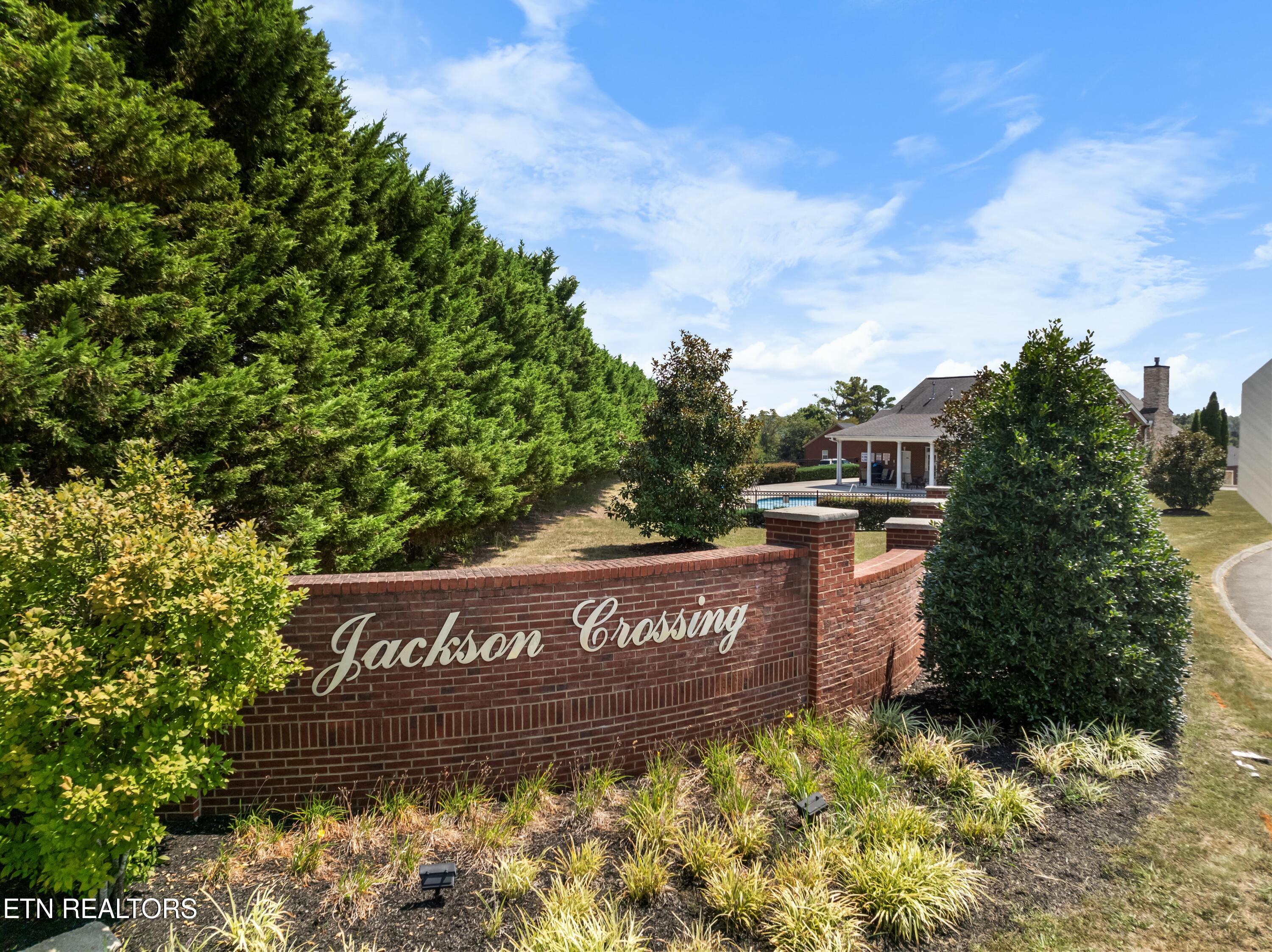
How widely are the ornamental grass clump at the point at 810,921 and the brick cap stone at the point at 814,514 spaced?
3550 millimetres

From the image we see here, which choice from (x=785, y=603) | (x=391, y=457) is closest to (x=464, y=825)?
(x=785, y=603)

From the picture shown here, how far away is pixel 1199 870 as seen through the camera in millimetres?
4727

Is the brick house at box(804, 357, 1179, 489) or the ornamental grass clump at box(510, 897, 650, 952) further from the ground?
the brick house at box(804, 357, 1179, 489)

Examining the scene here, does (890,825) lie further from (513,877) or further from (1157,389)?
(1157,389)

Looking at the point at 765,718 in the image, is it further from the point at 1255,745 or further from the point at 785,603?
the point at 1255,745

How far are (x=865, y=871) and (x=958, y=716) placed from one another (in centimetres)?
360

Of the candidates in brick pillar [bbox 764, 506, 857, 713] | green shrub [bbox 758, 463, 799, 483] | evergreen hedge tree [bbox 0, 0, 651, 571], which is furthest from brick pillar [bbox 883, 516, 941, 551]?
green shrub [bbox 758, 463, 799, 483]

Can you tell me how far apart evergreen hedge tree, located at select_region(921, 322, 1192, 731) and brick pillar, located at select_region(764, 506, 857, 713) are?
39.4 inches

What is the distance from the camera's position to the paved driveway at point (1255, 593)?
11539 millimetres

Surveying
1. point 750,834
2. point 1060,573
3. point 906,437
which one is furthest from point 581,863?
point 906,437

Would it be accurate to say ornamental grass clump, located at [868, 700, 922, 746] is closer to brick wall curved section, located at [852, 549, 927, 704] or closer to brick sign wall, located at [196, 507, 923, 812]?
brick wall curved section, located at [852, 549, 927, 704]

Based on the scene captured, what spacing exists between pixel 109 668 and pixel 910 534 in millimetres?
9451

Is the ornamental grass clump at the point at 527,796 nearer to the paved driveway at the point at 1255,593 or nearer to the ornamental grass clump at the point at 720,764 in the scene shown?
the ornamental grass clump at the point at 720,764

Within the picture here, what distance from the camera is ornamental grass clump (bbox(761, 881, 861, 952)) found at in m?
3.90
